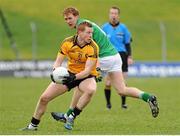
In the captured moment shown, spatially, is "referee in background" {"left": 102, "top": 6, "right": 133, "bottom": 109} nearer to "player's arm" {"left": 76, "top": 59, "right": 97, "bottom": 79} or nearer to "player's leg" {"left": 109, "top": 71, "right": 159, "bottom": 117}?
"player's leg" {"left": 109, "top": 71, "right": 159, "bottom": 117}

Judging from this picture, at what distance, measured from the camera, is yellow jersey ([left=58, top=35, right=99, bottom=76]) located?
1226 centimetres

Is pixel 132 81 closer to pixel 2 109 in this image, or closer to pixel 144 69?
pixel 144 69

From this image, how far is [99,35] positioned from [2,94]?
10.4 meters

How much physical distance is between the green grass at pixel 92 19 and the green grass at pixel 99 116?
61.7 feet

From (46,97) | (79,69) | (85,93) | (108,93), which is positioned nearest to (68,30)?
(108,93)

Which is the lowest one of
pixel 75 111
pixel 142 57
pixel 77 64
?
pixel 142 57

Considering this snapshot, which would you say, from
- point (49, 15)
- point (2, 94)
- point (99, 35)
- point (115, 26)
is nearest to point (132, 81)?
point (2, 94)

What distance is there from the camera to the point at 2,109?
17188 mm

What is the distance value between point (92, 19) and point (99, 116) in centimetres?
3566

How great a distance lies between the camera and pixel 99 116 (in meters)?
15.3

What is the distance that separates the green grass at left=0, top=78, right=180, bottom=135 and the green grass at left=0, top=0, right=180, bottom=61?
18.8m

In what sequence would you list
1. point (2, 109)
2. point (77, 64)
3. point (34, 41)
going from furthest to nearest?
point (34, 41)
point (2, 109)
point (77, 64)

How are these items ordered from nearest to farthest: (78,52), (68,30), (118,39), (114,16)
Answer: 1. (78,52)
2. (114,16)
3. (118,39)
4. (68,30)

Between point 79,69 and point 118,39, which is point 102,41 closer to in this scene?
point 79,69
